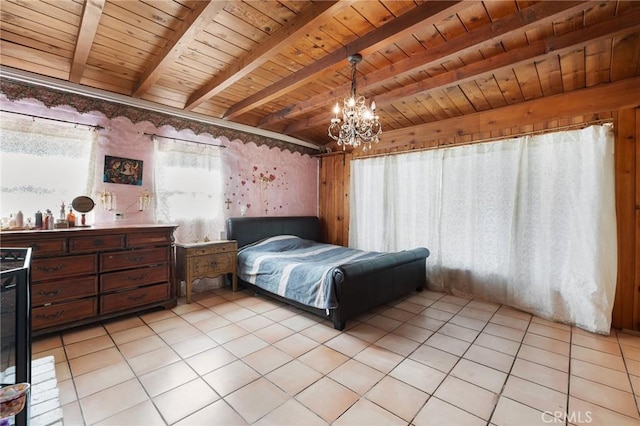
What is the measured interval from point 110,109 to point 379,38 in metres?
3.10

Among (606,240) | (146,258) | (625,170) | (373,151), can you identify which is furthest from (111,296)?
(625,170)

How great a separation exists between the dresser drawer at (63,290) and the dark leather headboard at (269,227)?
69.3 inches

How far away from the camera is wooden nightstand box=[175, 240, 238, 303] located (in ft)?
11.5

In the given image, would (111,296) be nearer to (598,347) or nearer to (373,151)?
(373,151)

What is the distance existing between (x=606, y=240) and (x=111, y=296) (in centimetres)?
508

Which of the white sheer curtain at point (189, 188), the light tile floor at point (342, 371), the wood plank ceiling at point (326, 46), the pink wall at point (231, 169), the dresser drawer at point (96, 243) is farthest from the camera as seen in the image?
the white sheer curtain at point (189, 188)

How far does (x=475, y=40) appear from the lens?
85.0 inches

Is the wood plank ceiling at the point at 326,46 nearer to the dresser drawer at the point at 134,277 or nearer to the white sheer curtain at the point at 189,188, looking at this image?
the white sheer curtain at the point at 189,188

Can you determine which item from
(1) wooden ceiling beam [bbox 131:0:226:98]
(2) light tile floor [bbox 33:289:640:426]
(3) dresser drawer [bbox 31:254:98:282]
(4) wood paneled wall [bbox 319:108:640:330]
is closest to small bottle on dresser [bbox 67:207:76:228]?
(3) dresser drawer [bbox 31:254:98:282]

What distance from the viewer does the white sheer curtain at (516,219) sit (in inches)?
113

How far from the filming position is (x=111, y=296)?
2.86m

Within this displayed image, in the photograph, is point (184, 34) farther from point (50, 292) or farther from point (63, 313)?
point (63, 313)

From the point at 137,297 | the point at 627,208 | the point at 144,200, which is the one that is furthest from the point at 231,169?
the point at 627,208

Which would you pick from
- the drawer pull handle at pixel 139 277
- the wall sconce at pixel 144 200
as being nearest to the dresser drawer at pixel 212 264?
the drawer pull handle at pixel 139 277
